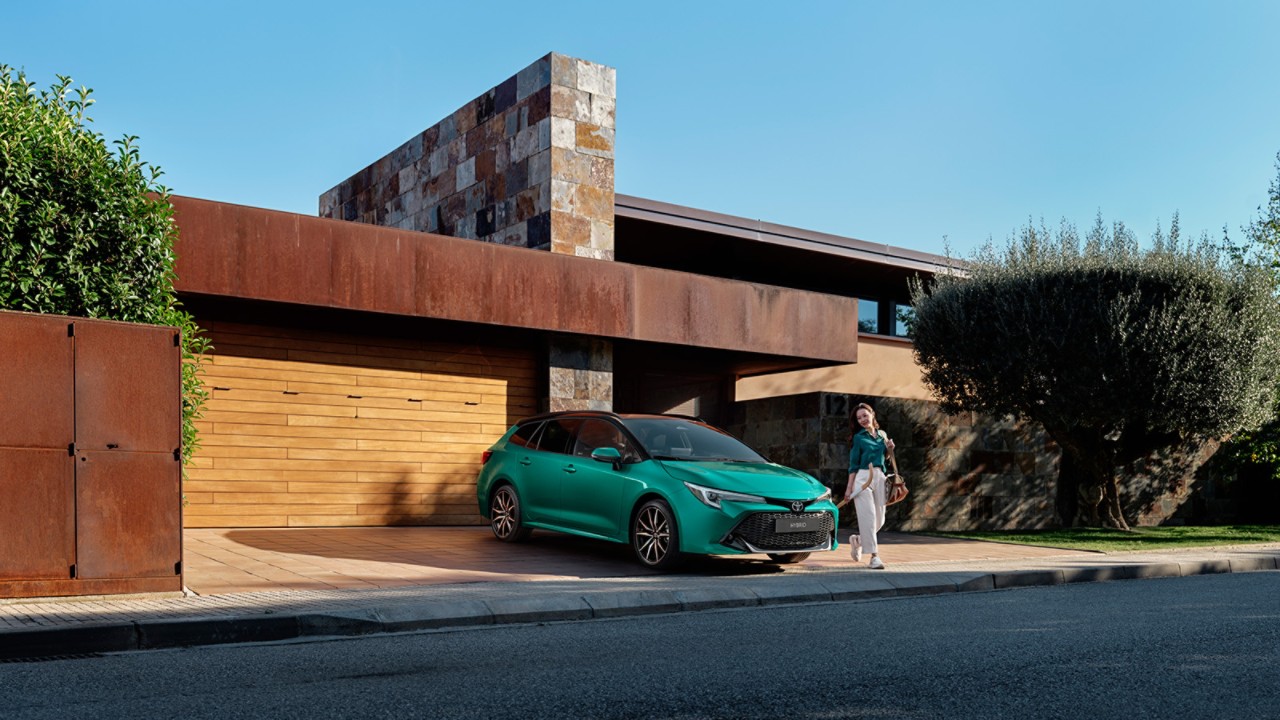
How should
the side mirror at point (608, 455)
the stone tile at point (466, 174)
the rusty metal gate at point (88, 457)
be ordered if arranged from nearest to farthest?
1. the rusty metal gate at point (88, 457)
2. the side mirror at point (608, 455)
3. the stone tile at point (466, 174)

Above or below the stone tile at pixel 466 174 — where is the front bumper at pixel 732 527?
below

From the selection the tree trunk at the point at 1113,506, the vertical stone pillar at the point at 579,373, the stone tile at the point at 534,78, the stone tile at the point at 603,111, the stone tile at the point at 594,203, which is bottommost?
the tree trunk at the point at 1113,506

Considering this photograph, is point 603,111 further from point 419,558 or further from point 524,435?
point 419,558

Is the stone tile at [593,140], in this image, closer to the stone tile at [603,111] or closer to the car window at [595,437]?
the stone tile at [603,111]

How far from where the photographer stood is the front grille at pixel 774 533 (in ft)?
37.5

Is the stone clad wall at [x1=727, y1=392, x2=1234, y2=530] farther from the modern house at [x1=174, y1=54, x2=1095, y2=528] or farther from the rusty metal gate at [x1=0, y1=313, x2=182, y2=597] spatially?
the rusty metal gate at [x1=0, y1=313, x2=182, y2=597]

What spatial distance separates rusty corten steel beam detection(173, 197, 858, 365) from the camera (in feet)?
46.5

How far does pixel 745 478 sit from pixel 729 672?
17.4 feet

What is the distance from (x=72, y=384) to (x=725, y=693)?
5.92 m

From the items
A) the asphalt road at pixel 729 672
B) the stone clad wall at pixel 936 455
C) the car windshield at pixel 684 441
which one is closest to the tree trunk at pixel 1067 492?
the stone clad wall at pixel 936 455

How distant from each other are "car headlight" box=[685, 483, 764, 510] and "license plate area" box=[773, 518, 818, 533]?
403mm

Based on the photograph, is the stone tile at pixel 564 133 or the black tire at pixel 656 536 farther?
the stone tile at pixel 564 133

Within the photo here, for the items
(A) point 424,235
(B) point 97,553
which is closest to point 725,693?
(B) point 97,553

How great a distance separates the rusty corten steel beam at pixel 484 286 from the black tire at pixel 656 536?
16.6ft
